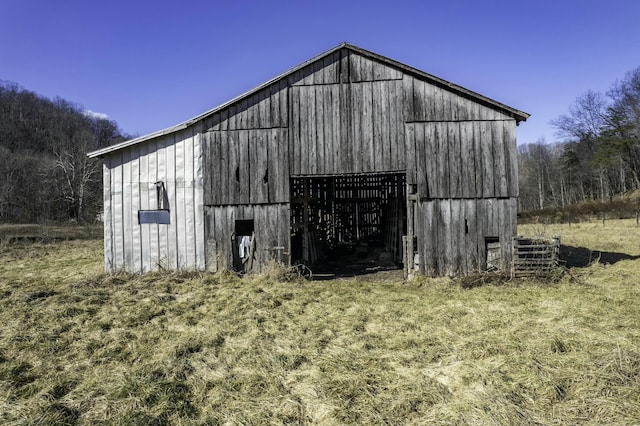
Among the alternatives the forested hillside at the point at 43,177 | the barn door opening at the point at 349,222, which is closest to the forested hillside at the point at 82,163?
the forested hillside at the point at 43,177

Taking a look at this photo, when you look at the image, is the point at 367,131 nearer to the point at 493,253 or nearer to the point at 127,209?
the point at 493,253

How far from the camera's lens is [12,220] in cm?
4619

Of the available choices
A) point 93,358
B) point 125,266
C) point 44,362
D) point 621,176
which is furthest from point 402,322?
point 621,176

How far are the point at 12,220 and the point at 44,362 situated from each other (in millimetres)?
51182

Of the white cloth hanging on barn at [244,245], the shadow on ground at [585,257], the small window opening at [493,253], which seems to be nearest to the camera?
the small window opening at [493,253]

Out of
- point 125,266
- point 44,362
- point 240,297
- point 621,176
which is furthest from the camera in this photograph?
point 621,176

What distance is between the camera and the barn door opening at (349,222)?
17.1 m

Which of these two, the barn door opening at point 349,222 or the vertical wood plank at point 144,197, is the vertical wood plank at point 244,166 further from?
the vertical wood plank at point 144,197

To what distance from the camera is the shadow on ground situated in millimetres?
14727

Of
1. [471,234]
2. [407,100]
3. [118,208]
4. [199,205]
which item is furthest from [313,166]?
[118,208]

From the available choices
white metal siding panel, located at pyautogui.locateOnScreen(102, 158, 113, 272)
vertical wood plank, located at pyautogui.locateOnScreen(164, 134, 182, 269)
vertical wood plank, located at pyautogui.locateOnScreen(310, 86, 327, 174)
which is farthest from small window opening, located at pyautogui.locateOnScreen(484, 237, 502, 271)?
white metal siding panel, located at pyautogui.locateOnScreen(102, 158, 113, 272)

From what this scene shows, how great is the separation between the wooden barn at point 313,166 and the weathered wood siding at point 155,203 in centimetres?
3

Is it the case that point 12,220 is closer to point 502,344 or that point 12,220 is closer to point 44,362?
point 44,362

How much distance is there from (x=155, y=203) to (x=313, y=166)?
5.44 meters
